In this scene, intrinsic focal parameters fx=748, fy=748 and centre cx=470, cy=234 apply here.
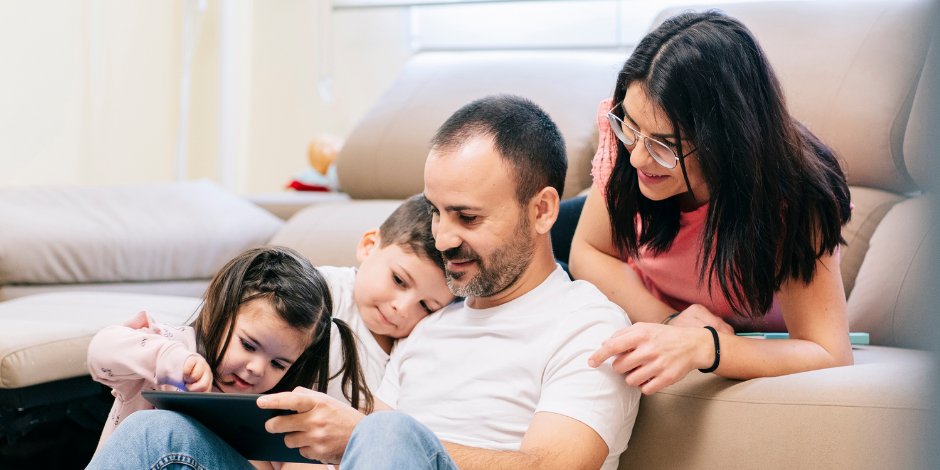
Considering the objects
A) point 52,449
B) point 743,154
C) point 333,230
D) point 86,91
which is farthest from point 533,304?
point 86,91

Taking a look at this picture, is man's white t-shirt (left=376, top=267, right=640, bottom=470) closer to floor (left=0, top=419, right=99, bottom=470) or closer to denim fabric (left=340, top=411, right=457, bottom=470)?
denim fabric (left=340, top=411, right=457, bottom=470)

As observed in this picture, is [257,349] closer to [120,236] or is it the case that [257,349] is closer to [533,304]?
[533,304]

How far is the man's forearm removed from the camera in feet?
2.53

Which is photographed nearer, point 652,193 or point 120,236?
point 652,193

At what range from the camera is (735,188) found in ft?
2.93

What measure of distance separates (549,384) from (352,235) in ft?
2.83

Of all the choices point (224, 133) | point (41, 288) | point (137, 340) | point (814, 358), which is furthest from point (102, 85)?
point (814, 358)

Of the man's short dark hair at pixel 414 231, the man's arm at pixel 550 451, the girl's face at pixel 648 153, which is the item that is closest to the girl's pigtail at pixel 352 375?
the man's short dark hair at pixel 414 231

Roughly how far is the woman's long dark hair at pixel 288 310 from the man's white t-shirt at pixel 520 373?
0.09m

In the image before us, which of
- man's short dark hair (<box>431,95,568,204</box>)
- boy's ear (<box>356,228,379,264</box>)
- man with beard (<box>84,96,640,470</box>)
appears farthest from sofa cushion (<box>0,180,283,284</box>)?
man's short dark hair (<box>431,95,568,204</box>)

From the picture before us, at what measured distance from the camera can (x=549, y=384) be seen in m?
0.87

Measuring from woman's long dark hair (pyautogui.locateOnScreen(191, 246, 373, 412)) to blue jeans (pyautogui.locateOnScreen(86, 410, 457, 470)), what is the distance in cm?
16

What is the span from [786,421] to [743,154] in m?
0.30

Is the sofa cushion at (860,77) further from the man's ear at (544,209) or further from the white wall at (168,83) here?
the white wall at (168,83)
